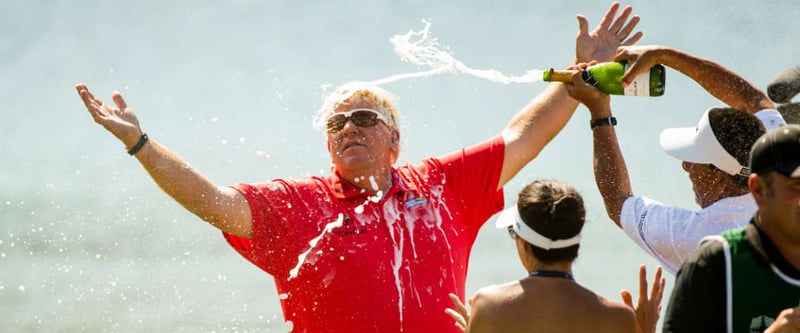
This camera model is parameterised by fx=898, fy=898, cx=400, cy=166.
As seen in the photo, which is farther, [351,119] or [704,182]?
[351,119]

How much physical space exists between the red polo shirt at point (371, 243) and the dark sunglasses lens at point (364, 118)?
45 cm

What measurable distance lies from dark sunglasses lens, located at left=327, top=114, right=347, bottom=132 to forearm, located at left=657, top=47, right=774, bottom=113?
2.48 metres

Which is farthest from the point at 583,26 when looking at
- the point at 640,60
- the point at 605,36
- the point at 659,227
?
the point at 659,227

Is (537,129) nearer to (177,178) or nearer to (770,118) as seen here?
(770,118)

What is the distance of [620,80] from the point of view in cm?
623

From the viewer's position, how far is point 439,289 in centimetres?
630

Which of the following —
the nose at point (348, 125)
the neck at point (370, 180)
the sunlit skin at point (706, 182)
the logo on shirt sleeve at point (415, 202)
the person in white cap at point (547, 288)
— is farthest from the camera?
the nose at point (348, 125)

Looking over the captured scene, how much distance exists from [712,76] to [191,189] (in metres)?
3.56

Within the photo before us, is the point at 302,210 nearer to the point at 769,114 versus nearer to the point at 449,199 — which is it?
the point at 449,199

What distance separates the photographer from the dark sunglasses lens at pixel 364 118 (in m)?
6.93

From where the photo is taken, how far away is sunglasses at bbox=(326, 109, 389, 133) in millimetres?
6926

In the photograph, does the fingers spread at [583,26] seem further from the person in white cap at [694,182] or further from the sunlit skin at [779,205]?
the sunlit skin at [779,205]

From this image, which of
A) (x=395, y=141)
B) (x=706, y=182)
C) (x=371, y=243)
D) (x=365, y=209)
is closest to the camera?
(x=706, y=182)

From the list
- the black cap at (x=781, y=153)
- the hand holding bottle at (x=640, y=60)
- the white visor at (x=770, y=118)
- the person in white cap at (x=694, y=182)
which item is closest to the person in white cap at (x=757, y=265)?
the black cap at (x=781, y=153)
